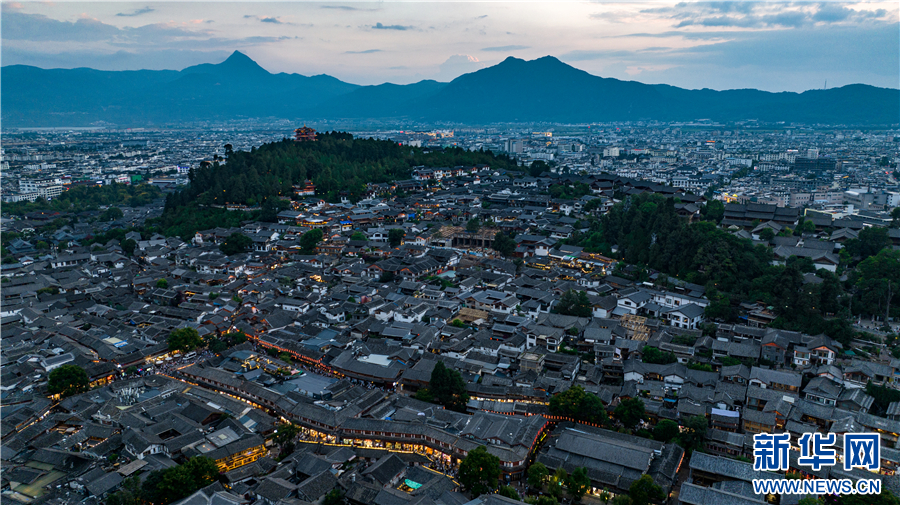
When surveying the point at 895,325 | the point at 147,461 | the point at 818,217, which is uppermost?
the point at 818,217

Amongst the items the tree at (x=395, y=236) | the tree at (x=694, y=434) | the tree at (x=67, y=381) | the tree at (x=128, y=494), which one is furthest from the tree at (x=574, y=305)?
the tree at (x=67, y=381)

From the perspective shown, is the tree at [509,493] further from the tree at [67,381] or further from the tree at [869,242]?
the tree at [869,242]

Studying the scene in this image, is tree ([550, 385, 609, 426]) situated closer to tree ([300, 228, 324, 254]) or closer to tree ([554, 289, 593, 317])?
tree ([554, 289, 593, 317])

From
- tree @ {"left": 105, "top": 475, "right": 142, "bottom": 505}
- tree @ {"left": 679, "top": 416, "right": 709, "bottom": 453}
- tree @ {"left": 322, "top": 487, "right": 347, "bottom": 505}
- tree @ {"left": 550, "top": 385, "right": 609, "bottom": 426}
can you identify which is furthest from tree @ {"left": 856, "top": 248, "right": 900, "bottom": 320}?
tree @ {"left": 105, "top": 475, "right": 142, "bottom": 505}

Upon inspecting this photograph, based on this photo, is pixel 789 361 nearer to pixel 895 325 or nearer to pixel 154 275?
pixel 895 325

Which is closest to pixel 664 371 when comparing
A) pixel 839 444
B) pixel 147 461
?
pixel 839 444

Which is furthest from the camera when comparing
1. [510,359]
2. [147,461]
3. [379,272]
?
[379,272]
